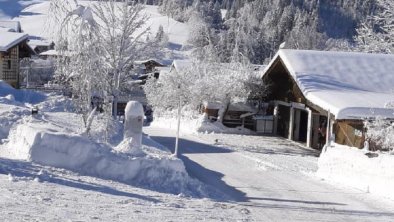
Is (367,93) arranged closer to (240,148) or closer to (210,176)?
(240,148)

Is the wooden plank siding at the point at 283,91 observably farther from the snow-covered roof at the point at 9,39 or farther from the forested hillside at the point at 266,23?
the forested hillside at the point at 266,23

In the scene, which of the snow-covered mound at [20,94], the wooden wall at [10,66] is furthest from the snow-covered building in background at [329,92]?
the wooden wall at [10,66]

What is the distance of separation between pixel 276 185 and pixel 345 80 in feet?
44.4

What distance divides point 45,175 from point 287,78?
19.9m

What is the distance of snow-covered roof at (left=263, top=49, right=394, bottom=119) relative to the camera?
20266 mm

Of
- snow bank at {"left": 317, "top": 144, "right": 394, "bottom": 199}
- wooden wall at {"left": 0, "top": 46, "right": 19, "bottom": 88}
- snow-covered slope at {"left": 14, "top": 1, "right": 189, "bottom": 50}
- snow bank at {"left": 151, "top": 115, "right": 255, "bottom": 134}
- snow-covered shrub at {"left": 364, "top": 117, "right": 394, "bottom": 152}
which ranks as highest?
snow-covered slope at {"left": 14, "top": 1, "right": 189, "bottom": 50}

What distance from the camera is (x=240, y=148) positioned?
73.2 ft

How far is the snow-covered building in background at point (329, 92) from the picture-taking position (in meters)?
20.7

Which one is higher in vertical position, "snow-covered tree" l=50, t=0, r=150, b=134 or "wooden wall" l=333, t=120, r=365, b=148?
"snow-covered tree" l=50, t=0, r=150, b=134

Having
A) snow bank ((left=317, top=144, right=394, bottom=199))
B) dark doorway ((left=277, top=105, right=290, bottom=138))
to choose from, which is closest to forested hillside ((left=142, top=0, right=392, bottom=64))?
dark doorway ((left=277, top=105, right=290, bottom=138))

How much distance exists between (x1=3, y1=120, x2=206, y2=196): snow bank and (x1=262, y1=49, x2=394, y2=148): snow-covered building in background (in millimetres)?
9717

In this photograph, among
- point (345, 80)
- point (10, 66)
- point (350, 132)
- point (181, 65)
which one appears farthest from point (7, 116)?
point (181, 65)

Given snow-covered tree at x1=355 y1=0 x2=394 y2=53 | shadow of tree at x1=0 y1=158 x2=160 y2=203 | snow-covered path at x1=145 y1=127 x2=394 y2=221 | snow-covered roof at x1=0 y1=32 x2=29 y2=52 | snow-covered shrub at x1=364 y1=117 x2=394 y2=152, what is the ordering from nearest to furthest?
shadow of tree at x1=0 y1=158 x2=160 y2=203
snow-covered path at x1=145 y1=127 x2=394 y2=221
snow-covered shrub at x1=364 y1=117 x2=394 y2=152
snow-covered tree at x1=355 y1=0 x2=394 y2=53
snow-covered roof at x1=0 y1=32 x2=29 y2=52

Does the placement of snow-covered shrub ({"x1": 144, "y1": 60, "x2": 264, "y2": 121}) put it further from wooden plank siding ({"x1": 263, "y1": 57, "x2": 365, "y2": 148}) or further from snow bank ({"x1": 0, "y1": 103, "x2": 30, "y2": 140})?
snow bank ({"x1": 0, "y1": 103, "x2": 30, "y2": 140})
